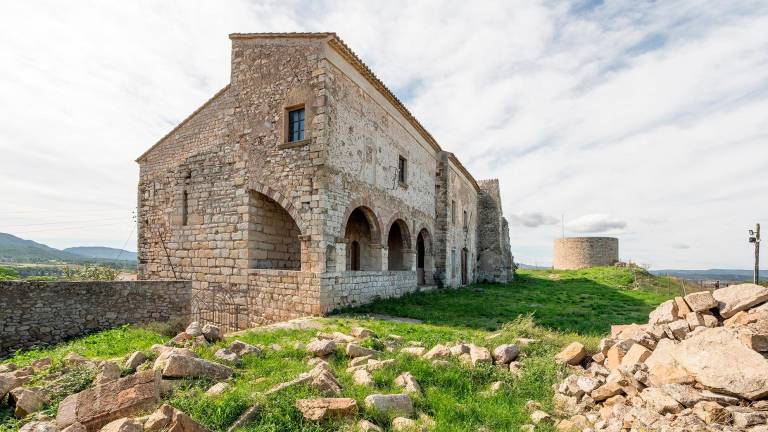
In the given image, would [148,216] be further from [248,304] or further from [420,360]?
[420,360]

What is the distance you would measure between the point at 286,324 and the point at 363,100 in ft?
24.9

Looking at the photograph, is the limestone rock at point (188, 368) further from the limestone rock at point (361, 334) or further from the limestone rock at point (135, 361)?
the limestone rock at point (361, 334)

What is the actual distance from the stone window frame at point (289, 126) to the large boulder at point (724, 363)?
9379 mm

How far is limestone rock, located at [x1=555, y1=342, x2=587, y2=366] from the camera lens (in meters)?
5.54

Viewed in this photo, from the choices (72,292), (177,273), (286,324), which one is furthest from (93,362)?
(177,273)

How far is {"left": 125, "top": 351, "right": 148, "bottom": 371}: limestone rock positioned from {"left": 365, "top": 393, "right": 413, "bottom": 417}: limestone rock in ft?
10.5

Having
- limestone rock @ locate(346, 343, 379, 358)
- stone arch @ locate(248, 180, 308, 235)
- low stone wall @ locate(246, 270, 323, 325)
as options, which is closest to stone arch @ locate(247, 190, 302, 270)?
stone arch @ locate(248, 180, 308, 235)

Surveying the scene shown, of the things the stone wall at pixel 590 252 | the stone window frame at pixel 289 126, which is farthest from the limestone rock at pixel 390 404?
the stone wall at pixel 590 252

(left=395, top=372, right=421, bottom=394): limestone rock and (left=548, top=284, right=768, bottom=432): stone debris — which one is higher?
(left=548, top=284, right=768, bottom=432): stone debris

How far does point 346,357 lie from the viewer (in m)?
5.88

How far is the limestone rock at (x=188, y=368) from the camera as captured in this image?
462 cm

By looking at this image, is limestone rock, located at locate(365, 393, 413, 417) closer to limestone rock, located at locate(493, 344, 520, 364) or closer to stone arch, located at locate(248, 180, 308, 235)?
limestone rock, located at locate(493, 344, 520, 364)

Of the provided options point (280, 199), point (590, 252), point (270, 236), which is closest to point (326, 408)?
point (280, 199)

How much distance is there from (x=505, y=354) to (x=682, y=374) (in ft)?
7.22
